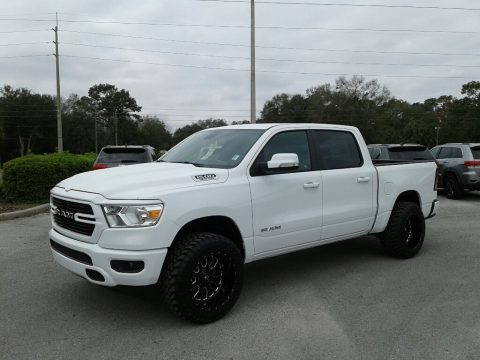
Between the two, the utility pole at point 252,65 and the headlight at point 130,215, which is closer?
the headlight at point 130,215

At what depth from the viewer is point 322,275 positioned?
5.68 meters

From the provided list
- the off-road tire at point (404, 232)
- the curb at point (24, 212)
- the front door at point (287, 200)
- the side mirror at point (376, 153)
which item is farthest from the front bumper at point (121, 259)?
the side mirror at point (376, 153)

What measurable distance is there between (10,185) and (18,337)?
8.55 m

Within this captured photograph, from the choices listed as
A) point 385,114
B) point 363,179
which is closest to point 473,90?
point 385,114

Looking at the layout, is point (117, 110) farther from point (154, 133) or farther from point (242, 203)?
point (242, 203)

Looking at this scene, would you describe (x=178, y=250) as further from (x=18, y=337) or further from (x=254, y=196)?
(x=18, y=337)

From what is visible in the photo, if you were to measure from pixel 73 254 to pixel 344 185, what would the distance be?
10.2ft

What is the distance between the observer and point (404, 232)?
6.37m

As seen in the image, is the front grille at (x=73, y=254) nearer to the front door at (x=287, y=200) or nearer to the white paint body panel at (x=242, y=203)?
the white paint body panel at (x=242, y=203)

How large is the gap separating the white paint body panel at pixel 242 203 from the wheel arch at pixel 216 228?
0.07 metres

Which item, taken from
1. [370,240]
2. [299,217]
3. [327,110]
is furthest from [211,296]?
[327,110]

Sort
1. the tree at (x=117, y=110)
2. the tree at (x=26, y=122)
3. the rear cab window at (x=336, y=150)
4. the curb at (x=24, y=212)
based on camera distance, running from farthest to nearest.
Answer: the tree at (x=117, y=110) → the tree at (x=26, y=122) → the curb at (x=24, y=212) → the rear cab window at (x=336, y=150)

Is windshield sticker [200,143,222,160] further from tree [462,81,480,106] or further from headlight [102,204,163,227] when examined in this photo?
tree [462,81,480,106]

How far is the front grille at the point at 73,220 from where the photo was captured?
4012 mm
